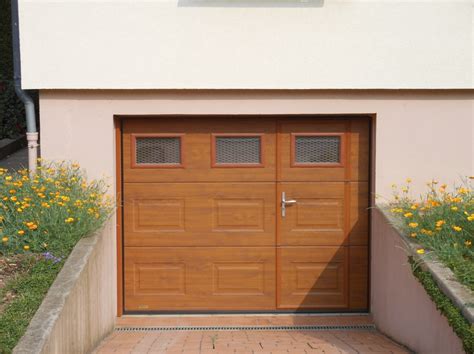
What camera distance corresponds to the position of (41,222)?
7.16 m

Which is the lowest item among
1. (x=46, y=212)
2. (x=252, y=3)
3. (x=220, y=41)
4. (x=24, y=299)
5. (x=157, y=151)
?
(x=24, y=299)

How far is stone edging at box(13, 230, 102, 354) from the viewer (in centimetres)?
537

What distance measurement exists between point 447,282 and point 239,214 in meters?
3.19

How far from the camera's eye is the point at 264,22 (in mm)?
8266

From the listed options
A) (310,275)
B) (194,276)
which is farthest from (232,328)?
(310,275)

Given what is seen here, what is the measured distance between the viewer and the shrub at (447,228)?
6.29 metres

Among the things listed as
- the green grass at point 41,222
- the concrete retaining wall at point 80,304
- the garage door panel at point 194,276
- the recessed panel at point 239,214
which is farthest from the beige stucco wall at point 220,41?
the garage door panel at point 194,276

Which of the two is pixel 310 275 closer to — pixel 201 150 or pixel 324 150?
pixel 324 150

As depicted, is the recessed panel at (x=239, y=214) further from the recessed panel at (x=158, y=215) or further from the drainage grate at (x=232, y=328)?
the drainage grate at (x=232, y=328)

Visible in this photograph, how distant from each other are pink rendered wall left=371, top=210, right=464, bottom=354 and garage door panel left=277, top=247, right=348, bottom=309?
39 cm

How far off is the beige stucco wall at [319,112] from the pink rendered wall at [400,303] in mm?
722

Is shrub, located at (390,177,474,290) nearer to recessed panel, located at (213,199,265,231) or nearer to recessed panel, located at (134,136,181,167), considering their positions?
recessed panel, located at (213,199,265,231)

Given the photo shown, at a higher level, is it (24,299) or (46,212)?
(46,212)

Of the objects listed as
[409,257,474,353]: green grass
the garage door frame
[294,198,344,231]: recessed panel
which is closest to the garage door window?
the garage door frame
